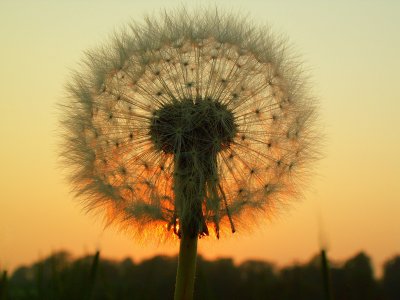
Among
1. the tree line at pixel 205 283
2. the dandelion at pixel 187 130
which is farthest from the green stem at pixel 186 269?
the tree line at pixel 205 283

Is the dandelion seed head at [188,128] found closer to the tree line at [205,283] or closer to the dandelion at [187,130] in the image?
the dandelion at [187,130]

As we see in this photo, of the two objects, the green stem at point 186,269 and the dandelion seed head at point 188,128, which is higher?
the dandelion seed head at point 188,128

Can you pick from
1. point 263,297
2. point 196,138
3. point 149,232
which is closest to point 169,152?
point 196,138

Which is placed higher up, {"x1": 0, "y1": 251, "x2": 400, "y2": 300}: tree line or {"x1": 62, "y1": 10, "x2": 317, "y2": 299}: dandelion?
{"x1": 62, "y1": 10, "x2": 317, "y2": 299}: dandelion

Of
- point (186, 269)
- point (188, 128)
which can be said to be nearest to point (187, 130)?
point (188, 128)

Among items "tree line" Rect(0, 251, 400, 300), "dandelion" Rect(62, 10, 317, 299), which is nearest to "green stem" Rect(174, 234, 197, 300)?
"dandelion" Rect(62, 10, 317, 299)

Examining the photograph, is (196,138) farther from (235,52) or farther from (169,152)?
(235,52)

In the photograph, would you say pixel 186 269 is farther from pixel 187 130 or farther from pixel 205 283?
pixel 205 283

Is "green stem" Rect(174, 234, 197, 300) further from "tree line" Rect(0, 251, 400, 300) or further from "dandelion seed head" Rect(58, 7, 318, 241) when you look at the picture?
"tree line" Rect(0, 251, 400, 300)
